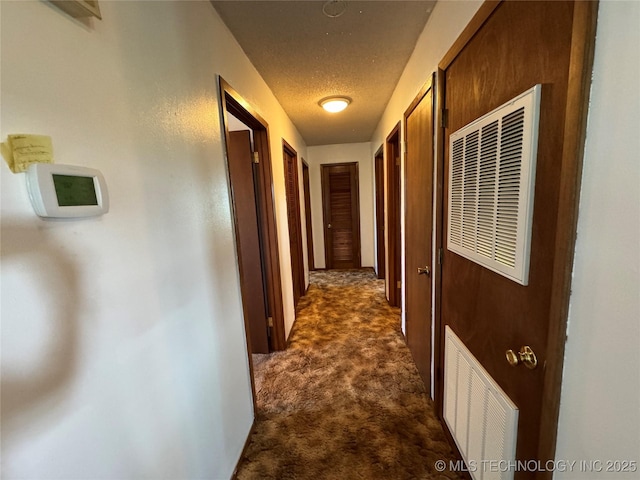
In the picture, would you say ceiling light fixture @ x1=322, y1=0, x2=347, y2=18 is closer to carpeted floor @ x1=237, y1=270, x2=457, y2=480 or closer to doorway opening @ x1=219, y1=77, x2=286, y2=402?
doorway opening @ x1=219, y1=77, x2=286, y2=402

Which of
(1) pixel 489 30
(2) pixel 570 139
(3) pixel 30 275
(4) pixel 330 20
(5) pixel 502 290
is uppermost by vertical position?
(4) pixel 330 20

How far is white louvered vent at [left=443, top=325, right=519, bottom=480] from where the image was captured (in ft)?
2.93

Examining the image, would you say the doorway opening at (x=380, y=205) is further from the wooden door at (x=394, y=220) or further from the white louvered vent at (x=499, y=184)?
the white louvered vent at (x=499, y=184)

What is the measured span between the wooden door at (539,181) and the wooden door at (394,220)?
5.56 feet

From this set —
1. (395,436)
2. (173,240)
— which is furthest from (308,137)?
(395,436)

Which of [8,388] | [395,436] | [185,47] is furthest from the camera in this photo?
[395,436]

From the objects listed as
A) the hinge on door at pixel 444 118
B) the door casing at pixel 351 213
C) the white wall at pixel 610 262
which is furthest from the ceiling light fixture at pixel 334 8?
the door casing at pixel 351 213

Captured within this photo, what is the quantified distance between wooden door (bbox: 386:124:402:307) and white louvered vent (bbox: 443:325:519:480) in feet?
5.18

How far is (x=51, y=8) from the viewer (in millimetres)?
587

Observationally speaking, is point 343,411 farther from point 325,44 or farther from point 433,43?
point 325,44

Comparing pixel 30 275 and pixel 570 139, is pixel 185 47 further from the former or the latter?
pixel 570 139

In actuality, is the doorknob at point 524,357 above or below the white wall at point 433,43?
below

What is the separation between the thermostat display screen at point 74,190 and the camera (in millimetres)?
558

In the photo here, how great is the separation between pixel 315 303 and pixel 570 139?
322 cm
